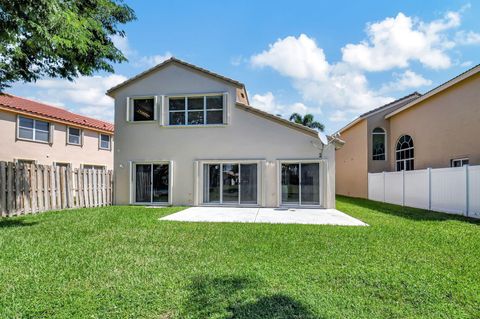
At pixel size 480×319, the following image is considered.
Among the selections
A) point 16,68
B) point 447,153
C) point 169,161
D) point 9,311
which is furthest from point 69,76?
point 447,153

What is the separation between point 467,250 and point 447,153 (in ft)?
36.8

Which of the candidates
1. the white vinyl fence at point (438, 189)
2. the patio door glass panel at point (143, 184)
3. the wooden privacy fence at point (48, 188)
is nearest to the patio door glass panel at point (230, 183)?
the patio door glass panel at point (143, 184)

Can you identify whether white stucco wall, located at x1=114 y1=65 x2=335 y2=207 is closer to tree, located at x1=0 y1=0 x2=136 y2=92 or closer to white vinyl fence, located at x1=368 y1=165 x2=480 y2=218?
tree, located at x1=0 y1=0 x2=136 y2=92

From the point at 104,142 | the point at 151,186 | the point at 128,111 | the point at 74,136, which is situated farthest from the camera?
the point at 104,142

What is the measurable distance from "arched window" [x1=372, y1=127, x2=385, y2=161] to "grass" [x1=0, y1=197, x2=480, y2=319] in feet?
44.2

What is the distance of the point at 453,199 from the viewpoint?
41.3ft

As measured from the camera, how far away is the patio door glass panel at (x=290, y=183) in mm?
14727

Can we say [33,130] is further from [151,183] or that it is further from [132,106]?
[151,183]

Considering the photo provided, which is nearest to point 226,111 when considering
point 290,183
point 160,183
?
point 290,183

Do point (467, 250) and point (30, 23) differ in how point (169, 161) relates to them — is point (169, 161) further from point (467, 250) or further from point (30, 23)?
point (467, 250)

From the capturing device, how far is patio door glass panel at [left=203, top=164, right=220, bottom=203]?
50.8 feet

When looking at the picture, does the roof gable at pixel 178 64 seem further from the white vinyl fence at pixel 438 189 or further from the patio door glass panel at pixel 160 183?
the white vinyl fence at pixel 438 189

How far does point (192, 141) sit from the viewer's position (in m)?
15.7

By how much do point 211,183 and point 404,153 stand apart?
48.2ft
